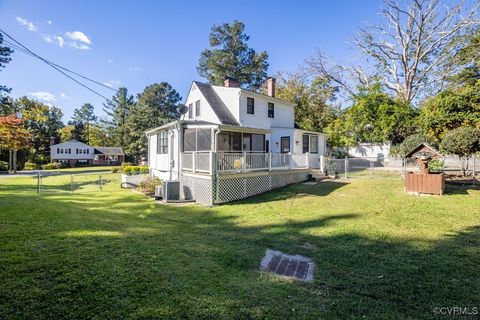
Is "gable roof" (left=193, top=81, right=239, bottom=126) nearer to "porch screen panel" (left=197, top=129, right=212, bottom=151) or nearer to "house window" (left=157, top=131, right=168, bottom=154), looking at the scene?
"porch screen panel" (left=197, top=129, right=212, bottom=151)

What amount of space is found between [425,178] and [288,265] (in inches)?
339

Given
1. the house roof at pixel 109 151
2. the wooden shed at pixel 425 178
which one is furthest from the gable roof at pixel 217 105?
the house roof at pixel 109 151

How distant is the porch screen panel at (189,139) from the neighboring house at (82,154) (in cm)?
4848

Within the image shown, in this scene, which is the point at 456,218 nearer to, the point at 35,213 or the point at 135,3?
the point at 35,213

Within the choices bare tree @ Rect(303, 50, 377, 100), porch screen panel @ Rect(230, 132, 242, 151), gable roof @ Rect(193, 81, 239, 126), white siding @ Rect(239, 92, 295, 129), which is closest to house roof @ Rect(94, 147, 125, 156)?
bare tree @ Rect(303, 50, 377, 100)

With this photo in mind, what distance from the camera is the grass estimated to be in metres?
3.20

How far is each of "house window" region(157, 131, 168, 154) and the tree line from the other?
12.3 meters

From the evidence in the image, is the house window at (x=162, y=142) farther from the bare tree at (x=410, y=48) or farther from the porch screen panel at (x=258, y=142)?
the bare tree at (x=410, y=48)

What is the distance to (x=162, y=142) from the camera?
16.3m

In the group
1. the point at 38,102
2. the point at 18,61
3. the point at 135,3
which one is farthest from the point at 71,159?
the point at 135,3

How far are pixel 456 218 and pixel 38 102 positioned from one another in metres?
67.0

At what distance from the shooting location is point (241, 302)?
340 centimetres

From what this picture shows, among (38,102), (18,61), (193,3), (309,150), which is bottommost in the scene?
(309,150)

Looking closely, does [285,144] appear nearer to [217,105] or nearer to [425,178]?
[217,105]
